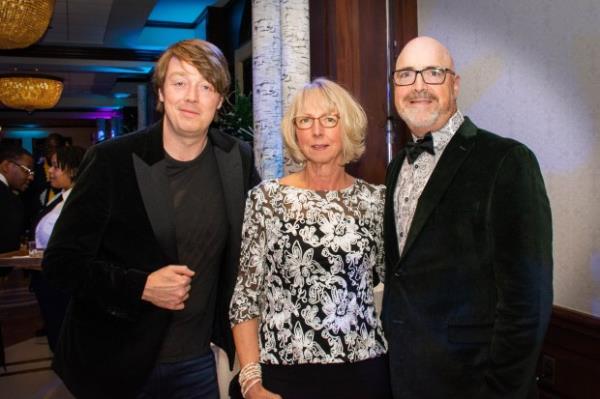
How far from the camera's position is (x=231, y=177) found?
6.33 ft

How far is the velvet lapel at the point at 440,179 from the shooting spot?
1.56 meters

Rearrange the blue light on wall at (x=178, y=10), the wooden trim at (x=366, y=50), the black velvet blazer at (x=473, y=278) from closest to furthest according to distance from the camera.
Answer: the black velvet blazer at (x=473, y=278) < the wooden trim at (x=366, y=50) < the blue light on wall at (x=178, y=10)

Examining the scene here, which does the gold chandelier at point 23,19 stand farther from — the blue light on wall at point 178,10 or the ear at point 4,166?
the blue light on wall at point 178,10

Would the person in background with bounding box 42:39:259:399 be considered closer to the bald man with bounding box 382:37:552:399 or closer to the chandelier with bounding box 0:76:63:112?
the bald man with bounding box 382:37:552:399

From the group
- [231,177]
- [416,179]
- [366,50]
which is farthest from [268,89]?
[416,179]

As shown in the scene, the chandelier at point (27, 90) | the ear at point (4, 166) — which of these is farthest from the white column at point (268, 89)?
the chandelier at point (27, 90)

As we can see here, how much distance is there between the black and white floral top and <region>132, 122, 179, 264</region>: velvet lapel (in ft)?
0.73

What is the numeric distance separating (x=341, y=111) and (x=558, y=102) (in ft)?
4.35

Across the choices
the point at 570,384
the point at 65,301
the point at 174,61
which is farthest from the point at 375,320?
the point at 65,301

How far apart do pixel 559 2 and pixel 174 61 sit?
1.77 meters

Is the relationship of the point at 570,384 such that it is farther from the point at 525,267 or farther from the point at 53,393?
the point at 53,393

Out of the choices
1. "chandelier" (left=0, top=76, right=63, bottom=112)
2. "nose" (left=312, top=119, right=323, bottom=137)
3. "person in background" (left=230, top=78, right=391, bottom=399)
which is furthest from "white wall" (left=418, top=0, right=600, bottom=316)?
"chandelier" (left=0, top=76, right=63, bottom=112)

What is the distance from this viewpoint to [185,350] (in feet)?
5.96

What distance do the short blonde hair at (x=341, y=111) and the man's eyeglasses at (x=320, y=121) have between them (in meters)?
0.02
